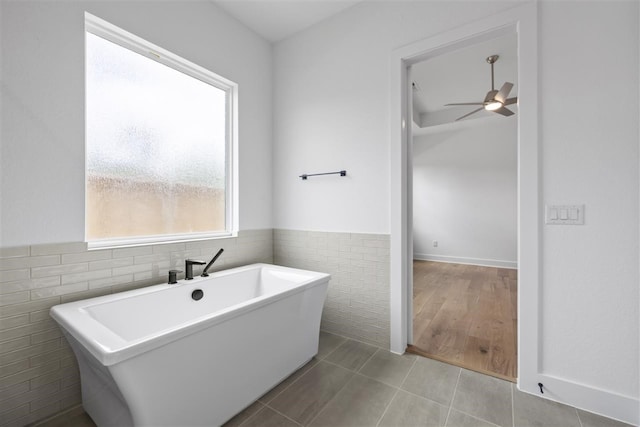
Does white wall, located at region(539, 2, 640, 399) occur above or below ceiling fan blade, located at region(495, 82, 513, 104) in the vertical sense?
below

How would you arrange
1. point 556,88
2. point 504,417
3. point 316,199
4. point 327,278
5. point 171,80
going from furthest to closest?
1. point 316,199
2. point 171,80
3. point 327,278
4. point 556,88
5. point 504,417

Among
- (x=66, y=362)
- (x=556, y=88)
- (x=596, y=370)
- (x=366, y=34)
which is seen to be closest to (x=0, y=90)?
(x=66, y=362)

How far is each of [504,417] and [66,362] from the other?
241 centimetres

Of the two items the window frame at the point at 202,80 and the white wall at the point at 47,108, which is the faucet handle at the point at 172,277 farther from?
the white wall at the point at 47,108

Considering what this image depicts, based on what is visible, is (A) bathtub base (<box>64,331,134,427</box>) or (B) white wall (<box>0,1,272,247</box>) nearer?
(A) bathtub base (<box>64,331,134,427</box>)

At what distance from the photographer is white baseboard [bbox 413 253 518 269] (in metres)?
5.15

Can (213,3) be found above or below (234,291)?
above

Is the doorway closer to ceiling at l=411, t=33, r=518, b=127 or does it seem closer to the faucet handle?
ceiling at l=411, t=33, r=518, b=127

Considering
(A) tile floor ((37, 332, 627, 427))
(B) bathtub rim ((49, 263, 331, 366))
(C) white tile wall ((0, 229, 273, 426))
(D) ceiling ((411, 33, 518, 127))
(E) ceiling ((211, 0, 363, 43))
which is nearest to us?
(B) bathtub rim ((49, 263, 331, 366))

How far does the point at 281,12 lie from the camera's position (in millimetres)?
2418

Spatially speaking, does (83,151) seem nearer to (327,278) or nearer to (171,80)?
(171,80)

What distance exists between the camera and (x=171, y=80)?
7.14ft

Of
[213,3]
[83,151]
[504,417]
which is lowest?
[504,417]

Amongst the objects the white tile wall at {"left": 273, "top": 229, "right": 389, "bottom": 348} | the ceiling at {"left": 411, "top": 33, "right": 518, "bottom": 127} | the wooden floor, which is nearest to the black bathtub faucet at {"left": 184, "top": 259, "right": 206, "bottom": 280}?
the white tile wall at {"left": 273, "top": 229, "right": 389, "bottom": 348}
